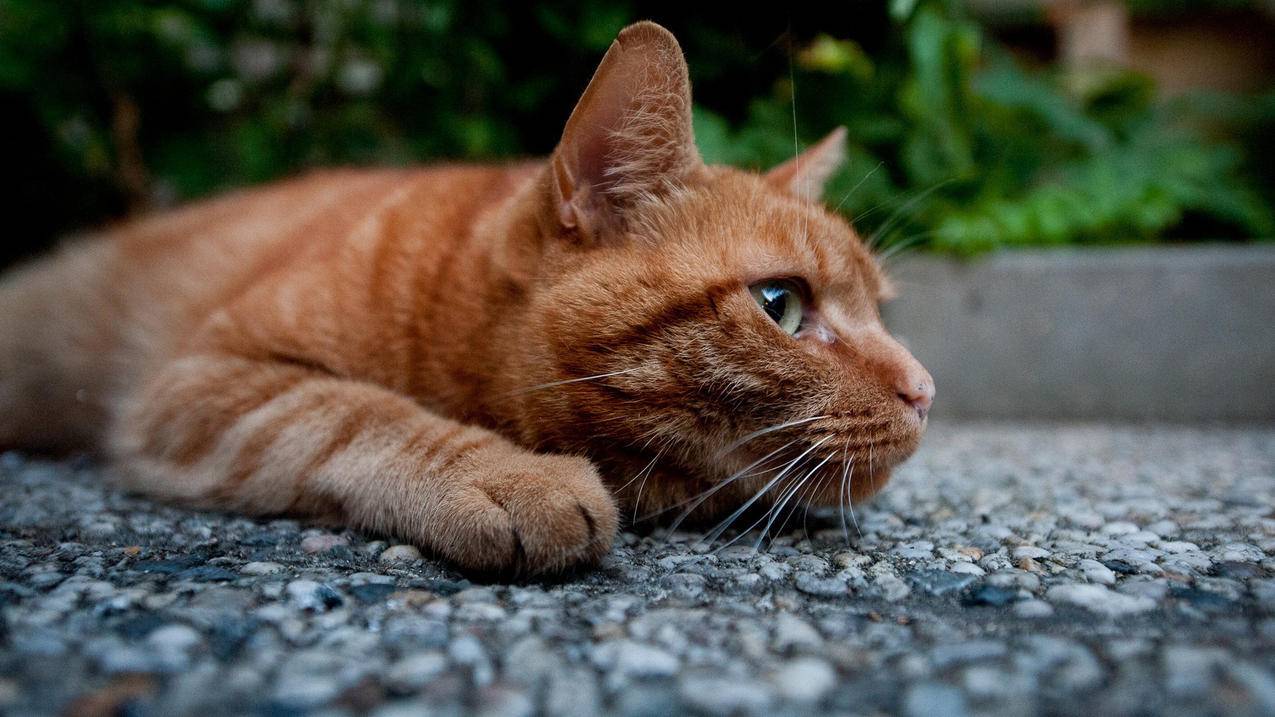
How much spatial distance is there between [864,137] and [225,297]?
107 inches

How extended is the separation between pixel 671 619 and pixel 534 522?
32 centimetres

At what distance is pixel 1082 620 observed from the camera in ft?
4.47

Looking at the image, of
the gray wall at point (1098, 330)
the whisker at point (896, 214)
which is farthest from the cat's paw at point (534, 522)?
the gray wall at point (1098, 330)

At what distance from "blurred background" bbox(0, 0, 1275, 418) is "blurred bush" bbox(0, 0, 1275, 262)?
0.01 meters

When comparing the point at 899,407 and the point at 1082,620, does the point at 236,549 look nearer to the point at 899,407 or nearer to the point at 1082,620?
the point at 899,407

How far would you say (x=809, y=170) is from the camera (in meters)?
2.32

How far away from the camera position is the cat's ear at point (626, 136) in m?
1.76

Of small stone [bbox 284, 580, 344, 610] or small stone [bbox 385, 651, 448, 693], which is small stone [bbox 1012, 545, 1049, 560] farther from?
small stone [bbox 284, 580, 344, 610]

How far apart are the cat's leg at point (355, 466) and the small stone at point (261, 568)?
24cm

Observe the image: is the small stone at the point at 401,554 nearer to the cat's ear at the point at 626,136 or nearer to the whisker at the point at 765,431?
the whisker at the point at 765,431

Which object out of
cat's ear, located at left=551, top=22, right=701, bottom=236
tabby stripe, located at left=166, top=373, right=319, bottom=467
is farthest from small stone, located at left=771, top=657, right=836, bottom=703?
tabby stripe, located at left=166, top=373, right=319, bottom=467

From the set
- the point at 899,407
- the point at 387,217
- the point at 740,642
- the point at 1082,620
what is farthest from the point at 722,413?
the point at 387,217

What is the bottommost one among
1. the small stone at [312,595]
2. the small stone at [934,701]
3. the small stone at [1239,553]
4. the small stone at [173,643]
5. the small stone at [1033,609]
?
the small stone at [1239,553]

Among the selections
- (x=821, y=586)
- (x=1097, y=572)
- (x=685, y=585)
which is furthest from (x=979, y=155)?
(x=685, y=585)
